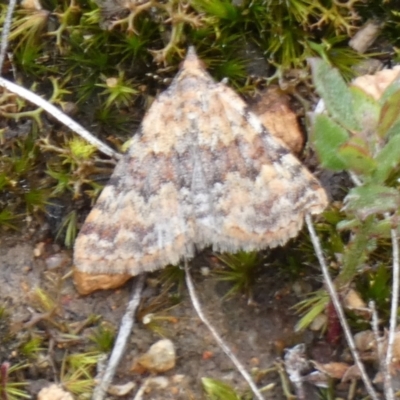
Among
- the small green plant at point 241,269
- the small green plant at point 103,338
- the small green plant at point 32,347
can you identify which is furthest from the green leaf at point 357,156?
the small green plant at point 32,347

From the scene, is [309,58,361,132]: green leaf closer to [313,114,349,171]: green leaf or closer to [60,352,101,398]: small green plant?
[313,114,349,171]: green leaf

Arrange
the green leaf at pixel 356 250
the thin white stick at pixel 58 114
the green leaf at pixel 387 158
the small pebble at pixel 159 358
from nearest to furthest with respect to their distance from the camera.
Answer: the green leaf at pixel 387 158 < the green leaf at pixel 356 250 < the small pebble at pixel 159 358 < the thin white stick at pixel 58 114

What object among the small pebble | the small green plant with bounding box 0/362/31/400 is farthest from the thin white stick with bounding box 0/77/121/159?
the small green plant with bounding box 0/362/31/400

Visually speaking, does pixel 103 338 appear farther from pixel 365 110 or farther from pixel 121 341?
pixel 365 110

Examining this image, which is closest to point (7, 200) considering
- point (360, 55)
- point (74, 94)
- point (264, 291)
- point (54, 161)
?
point (54, 161)

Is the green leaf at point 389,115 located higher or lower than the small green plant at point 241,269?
higher

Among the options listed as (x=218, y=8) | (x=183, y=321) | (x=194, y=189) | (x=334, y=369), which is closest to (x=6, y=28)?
(x=218, y=8)

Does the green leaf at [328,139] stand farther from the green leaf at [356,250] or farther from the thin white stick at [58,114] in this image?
the thin white stick at [58,114]
